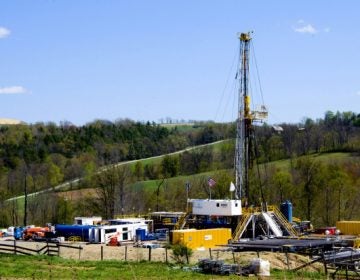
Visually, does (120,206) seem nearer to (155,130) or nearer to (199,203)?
(199,203)

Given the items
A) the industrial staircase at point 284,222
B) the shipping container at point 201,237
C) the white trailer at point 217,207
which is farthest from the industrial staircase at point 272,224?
the shipping container at point 201,237

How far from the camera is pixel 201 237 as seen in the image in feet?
132

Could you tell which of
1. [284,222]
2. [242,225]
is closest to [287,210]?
[284,222]

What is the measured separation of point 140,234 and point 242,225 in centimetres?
676

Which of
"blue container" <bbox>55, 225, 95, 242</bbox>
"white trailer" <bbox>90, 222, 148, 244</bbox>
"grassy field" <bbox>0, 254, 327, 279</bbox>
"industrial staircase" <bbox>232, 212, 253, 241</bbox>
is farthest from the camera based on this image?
"blue container" <bbox>55, 225, 95, 242</bbox>

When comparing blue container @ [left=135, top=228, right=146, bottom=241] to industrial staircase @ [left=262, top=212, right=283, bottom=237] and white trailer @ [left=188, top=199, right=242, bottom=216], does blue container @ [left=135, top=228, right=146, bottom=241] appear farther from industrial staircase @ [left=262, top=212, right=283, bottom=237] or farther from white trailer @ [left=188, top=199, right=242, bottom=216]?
industrial staircase @ [left=262, top=212, right=283, bottom=237]

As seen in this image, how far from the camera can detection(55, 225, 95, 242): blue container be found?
44.2 m

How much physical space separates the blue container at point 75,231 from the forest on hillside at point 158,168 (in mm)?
13582

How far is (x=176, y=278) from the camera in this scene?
20.3 meters

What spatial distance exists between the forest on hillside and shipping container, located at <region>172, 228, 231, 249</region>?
30.7 ft

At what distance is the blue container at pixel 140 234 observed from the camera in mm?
43822

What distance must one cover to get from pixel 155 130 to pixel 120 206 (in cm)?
8817

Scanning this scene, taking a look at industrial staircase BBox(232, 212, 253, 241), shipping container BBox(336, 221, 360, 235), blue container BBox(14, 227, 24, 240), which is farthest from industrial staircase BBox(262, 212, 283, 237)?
blue container BBox(14, 227, 24, 240)

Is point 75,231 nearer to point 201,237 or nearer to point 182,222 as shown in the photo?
point 182,222
